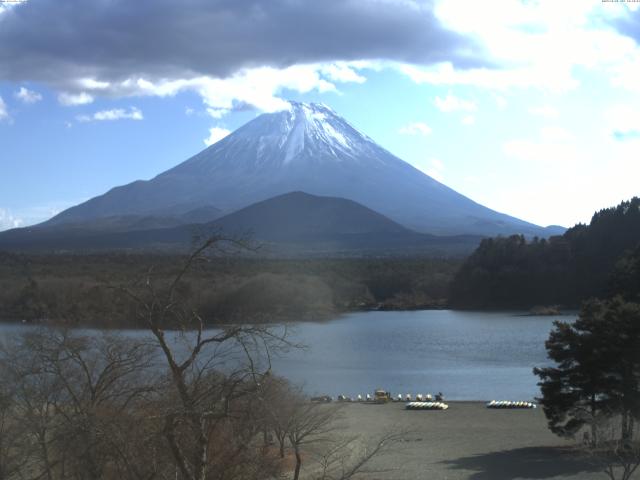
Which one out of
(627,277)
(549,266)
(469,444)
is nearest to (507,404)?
(469,444)

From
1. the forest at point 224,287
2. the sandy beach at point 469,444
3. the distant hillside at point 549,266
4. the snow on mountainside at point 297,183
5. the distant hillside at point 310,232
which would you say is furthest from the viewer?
the snow on mountainside at point 297,183

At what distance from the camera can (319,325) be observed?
1470 inches

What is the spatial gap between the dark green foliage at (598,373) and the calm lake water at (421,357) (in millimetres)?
5026

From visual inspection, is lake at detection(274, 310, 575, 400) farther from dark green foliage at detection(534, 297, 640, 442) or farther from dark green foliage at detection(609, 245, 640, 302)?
dark green foliage at detection(534, 297, 640, 442)

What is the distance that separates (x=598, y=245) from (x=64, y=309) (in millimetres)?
35791

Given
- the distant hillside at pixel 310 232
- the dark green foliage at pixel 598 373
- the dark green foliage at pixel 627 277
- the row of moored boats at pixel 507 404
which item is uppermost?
the distant hillside at pixel 310 232

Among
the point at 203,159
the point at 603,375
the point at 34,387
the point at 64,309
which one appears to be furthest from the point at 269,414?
the point at 203,159

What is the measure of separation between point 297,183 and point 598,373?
3656 inches

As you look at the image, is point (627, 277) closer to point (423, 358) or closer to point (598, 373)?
point (423, 358)

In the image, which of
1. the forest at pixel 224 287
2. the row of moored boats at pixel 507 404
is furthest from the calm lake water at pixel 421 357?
the row of moored boats at pixel 507 404

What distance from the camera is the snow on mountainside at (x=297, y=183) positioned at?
338ft

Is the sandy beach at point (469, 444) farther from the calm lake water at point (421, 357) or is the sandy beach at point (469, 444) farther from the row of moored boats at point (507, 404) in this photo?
the calm lake water at point (421, 357)

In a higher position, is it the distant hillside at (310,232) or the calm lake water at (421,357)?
the distant hillside at (310,232)

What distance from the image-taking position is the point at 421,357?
27484 millimetres
